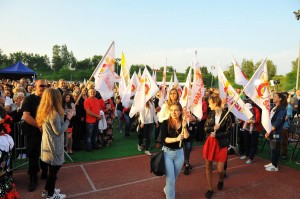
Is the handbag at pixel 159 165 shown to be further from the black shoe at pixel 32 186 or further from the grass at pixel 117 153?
the grass at pixel 117 153

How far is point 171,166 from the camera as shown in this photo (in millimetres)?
4246

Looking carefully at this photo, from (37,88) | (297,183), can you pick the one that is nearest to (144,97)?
(37,88)

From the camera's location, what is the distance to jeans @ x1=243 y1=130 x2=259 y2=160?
7.42 metres

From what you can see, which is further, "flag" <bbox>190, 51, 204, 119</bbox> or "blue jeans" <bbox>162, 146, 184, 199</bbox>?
"flag" <bbox>190, 51, 204, 119</bbox>

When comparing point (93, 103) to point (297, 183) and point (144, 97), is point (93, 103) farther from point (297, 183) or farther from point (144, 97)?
point (297, 183)

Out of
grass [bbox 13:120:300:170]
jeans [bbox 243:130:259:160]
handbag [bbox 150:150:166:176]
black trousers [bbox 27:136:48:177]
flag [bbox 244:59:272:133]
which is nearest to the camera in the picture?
handbag [bbox 150:150:166:176]

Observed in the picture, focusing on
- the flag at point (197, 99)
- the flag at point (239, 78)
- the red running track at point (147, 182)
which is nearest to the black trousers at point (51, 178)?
the red running track at point (147, 182)

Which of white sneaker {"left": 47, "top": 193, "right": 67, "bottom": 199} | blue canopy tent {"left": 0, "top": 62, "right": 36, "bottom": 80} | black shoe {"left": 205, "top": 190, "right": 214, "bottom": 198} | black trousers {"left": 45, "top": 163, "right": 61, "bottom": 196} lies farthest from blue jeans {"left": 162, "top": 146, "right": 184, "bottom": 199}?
blue canopy tent {"left": 0, "top": 62, "right": 36, "bottom": 80}

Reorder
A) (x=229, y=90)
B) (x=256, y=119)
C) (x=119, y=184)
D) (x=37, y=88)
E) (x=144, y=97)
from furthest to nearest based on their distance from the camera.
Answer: (x=144, y=97) → (x=256, y=119) → (x=229, y=90) → (x=119, y=184) → (x=37, y=88)

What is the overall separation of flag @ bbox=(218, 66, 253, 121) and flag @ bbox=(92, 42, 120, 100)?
114 inches

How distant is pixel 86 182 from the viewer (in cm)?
586

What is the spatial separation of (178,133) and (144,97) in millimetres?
3881

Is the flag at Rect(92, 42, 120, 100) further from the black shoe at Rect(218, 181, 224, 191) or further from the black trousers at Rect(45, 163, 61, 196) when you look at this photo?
the black shoe at Rect(218, 181, 224, 191)

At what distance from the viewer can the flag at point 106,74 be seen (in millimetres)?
6422
